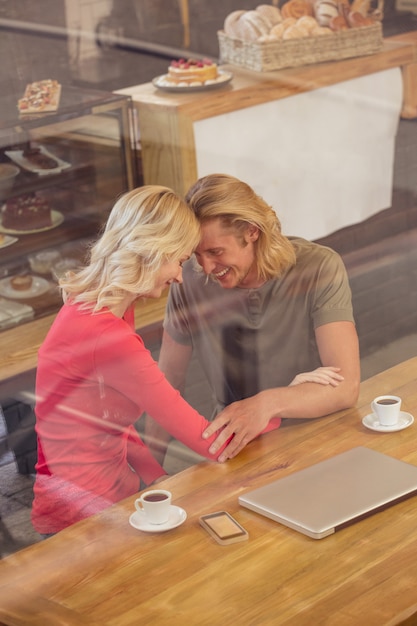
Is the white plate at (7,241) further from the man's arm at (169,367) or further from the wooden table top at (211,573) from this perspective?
the wooden table top at (211,573)

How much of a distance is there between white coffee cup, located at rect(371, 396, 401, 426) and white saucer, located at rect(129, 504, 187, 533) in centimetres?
36

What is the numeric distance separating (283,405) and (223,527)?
367mm

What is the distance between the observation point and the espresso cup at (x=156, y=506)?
4.23ft

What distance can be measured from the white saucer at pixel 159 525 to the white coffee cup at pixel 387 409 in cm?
36

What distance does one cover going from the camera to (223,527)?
4.23ft

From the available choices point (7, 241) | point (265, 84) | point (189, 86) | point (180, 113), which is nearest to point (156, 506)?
point (7, 241)

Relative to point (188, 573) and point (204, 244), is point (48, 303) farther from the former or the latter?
point (188, 573)

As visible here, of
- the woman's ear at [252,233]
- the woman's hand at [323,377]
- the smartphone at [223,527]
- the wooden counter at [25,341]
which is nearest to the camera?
the smartphone at [223,527]

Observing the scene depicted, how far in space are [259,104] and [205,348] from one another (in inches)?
49.6

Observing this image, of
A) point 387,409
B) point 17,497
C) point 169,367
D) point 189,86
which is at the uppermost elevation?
point 189,86

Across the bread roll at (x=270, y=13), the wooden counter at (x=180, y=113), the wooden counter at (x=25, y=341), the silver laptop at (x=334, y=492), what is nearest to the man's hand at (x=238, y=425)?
the silver laptop at (x=334, y=492)

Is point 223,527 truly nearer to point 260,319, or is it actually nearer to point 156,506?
point 156,506

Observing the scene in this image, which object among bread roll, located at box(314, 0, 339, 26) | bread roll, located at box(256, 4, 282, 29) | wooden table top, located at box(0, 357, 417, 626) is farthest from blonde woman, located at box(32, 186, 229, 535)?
bread roll, located at box(314, 0, 339, 26)

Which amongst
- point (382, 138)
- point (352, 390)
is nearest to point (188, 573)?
point (352, 390)
